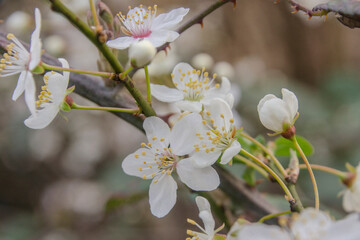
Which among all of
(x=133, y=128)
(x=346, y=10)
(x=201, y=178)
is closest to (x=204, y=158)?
(x=201, y=178)

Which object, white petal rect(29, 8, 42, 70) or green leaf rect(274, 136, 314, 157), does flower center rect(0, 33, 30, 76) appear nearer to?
white petal rect(29, 8, 42, 70)

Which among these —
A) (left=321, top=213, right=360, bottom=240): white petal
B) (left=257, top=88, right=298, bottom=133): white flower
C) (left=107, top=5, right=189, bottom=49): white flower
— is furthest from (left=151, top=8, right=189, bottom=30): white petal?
(left=321, top=213, right=360, bottom=240): white petal

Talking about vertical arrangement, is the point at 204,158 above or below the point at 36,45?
below

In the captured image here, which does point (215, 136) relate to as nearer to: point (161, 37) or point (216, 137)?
point (216, 137)

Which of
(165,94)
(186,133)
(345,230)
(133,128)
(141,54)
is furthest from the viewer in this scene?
(133,128)

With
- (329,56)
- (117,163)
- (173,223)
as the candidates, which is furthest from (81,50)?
(329,56)

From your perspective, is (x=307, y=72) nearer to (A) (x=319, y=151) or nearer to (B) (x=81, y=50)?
(A) (x=319, y=151)

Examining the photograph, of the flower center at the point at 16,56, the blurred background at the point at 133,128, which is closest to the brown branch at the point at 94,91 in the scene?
the flower center at the point at 16,56
